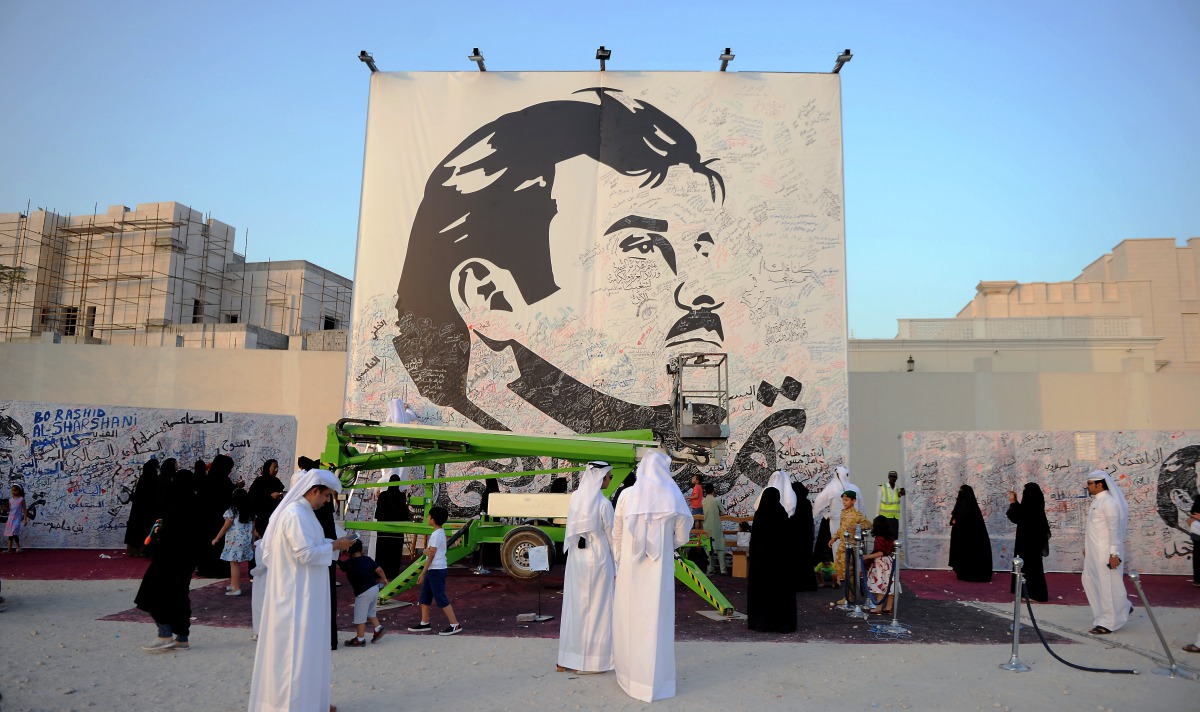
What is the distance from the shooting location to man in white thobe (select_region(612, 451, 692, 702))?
6207mm

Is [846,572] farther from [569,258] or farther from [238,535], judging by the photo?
[569,258]

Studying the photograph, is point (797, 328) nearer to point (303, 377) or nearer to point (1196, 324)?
point (303, 377)

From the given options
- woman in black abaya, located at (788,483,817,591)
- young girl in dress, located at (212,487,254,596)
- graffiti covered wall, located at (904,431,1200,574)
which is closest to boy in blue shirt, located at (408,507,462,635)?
young girl in dress, located at (212,487,254,596)

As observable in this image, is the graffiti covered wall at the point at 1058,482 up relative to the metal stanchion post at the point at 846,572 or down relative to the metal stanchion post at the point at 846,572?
up

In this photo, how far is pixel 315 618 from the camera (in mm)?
5348

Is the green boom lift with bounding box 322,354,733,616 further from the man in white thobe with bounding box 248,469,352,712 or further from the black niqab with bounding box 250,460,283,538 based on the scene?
the man in white thobe with bounding box 248,469,352,712

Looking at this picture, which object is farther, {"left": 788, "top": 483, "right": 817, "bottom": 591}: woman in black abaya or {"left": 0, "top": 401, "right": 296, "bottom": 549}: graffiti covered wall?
{"left": 0, "top": 401, "right": 296, "bottom": 549}: graffiti covered wall

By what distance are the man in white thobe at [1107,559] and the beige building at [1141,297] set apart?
2161 cm

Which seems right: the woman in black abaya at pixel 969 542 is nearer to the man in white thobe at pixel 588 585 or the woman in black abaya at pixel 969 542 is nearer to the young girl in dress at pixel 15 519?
the man in white thobe at pixel 588 585

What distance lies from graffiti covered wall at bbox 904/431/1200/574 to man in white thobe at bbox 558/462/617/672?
926 centimetres

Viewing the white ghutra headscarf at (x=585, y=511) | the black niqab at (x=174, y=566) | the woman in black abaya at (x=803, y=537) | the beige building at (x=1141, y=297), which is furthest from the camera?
the beige building at (x=1141, y=297)

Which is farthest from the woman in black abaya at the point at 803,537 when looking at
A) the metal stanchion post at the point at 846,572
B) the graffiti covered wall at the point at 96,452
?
the graffiti covered wall at the point at 96,452

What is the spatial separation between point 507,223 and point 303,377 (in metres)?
6.23

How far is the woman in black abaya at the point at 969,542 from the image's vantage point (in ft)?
42.6
